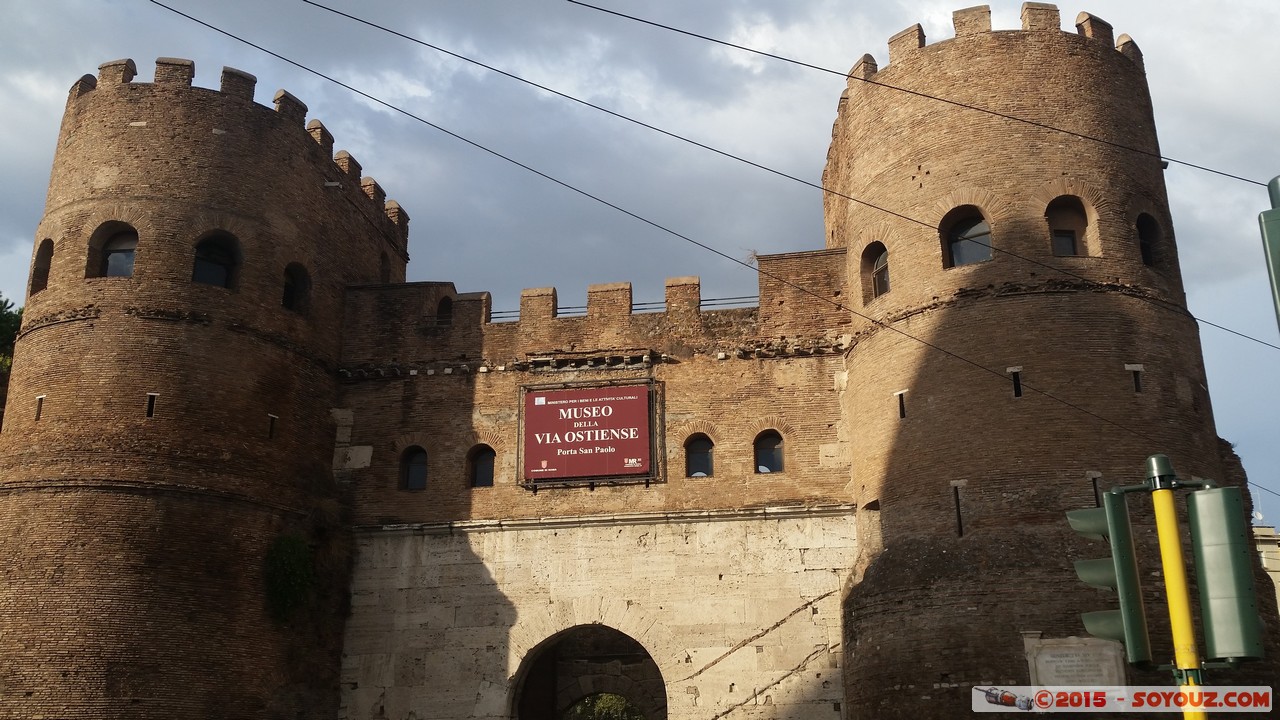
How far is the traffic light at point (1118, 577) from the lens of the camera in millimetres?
5922

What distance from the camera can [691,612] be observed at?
17906 millimetres

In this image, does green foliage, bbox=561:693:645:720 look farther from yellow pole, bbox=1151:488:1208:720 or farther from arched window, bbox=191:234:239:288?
yellow pole, bbox=1151:488:1208:720

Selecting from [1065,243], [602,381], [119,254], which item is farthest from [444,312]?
[1065,243]

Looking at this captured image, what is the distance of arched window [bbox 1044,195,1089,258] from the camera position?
1697 centimetres

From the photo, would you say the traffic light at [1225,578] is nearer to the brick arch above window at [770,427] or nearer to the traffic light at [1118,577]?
the traffic light at [1118,577]

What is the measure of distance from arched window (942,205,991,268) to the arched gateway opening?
9.35 m

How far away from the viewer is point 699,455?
19.2 metres

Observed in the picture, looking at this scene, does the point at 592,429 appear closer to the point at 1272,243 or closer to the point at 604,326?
the point at 604,326

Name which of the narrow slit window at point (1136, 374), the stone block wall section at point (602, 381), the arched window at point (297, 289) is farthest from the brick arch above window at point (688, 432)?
the arched window at point (297, 289)

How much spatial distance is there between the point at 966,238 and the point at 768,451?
14.8 ft

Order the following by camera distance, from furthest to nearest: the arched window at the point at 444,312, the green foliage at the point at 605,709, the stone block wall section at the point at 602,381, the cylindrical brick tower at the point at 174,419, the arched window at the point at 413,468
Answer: the green foliage at the point at 605,709 → the arched window at the point at 444,312 → the arched window at the point at 413,468 → the stone block wall section at the point at 602,381 → the cylindrical brick tower at the point at 174,419

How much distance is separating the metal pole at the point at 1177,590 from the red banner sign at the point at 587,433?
42.9 feet

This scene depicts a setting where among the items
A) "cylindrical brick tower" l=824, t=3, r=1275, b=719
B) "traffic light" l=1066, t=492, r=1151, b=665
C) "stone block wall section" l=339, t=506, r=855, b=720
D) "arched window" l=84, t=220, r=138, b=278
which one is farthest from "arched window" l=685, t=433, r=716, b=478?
"traffic light" l=1066, t=492, r=1151, b=665

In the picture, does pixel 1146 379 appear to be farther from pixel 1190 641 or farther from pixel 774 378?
pixel 1190 641
